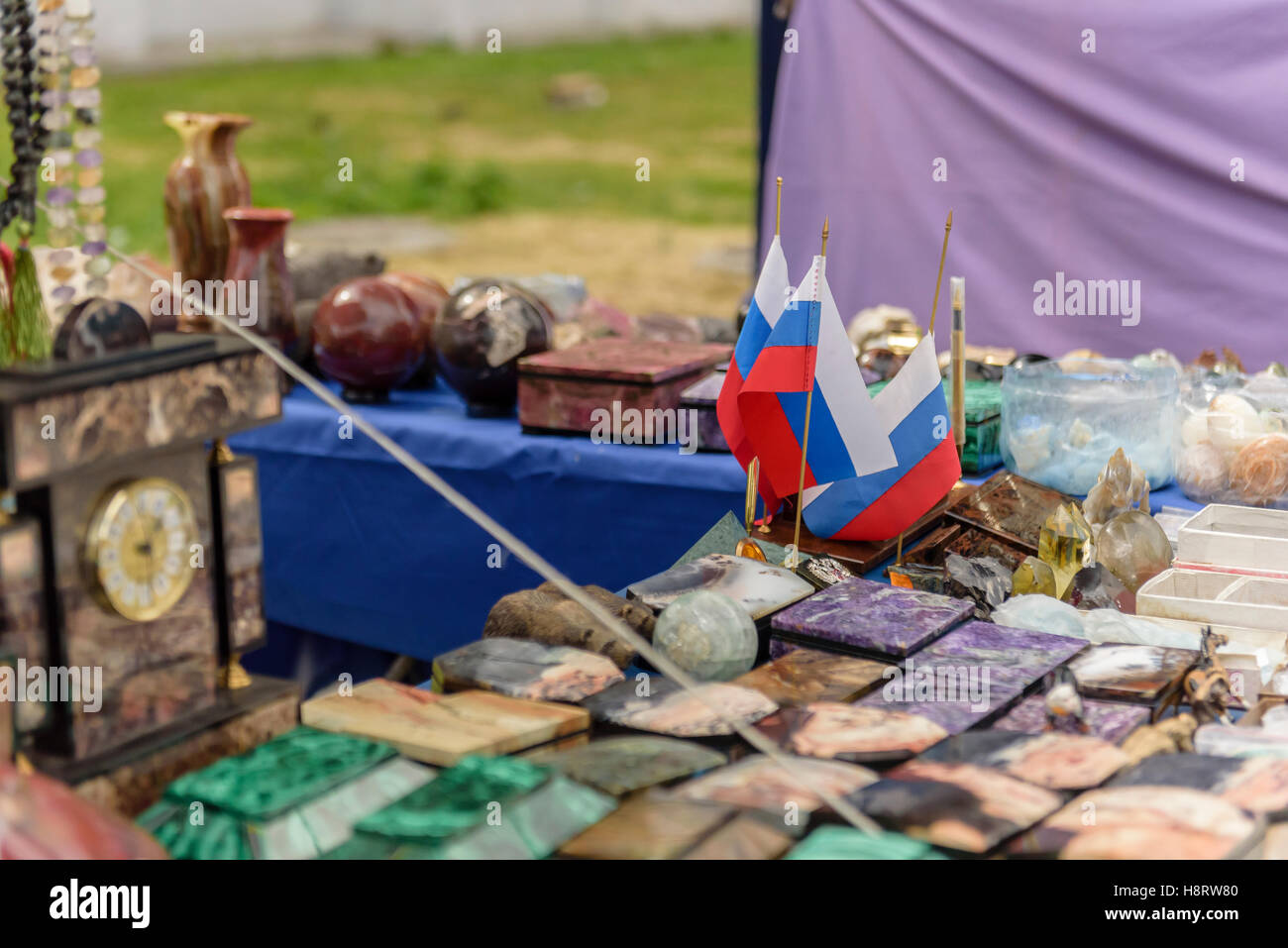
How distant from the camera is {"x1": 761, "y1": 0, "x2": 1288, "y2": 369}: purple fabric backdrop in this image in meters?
3.09

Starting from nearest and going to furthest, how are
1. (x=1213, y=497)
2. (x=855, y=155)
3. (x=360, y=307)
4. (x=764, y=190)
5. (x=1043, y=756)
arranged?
(x=1043, y=756) → (x=1213, y=497) → (x=360, y=307) → (x=855, y=155) → (x=764, y=190)

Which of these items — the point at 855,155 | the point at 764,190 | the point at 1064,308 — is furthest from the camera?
the point at 764,190

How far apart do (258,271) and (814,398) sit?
1.26m

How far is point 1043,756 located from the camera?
1.18 m

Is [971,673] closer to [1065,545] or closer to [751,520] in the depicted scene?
[1065,545]

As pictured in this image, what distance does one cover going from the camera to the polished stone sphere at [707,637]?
1.40 m

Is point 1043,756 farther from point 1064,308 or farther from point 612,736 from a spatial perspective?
point 1064,308

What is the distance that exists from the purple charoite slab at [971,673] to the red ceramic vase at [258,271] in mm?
1548

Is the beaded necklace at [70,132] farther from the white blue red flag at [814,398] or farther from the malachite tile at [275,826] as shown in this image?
the white blue red flag at [814,398]

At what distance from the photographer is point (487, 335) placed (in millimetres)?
2355

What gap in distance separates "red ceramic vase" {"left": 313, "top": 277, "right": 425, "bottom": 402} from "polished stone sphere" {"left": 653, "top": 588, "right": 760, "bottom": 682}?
1.19 metres

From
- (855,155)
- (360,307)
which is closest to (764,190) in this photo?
(855,155)
